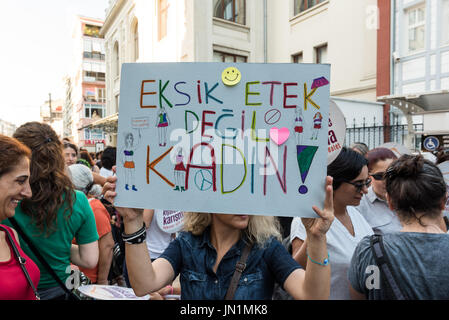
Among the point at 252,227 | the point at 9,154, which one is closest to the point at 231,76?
the point at 252,227

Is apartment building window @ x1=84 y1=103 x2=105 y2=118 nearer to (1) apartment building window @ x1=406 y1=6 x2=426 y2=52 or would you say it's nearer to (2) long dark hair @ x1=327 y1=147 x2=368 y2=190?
(1) apartment building window @ x1=406 y1=6 x2=426 y2=52

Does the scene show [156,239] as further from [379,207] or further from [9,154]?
[379,207]

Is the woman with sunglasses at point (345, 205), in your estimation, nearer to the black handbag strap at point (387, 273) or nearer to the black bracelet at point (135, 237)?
the black handbag strap at point (387, 273)

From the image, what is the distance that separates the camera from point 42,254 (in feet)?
6.09

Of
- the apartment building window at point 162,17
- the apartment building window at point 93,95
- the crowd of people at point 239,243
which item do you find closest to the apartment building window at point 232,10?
the apartment building window at point 162,17

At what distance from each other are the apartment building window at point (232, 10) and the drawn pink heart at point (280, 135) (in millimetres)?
14876

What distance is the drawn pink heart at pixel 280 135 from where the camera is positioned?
1.37m

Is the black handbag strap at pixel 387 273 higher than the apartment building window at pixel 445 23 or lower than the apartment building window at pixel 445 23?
lower

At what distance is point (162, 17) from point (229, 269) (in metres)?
17.0

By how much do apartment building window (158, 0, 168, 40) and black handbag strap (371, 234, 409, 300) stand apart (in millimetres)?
16513

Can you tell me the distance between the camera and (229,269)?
1.53 meters

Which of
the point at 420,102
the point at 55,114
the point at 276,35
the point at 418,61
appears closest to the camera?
the point at 420,102

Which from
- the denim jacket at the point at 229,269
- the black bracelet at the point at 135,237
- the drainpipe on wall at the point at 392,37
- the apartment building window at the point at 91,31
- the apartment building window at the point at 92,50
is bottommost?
the denim jacket at the point at 229,269

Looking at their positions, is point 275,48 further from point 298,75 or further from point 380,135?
point 298,75
